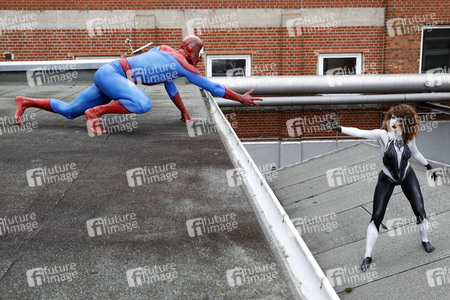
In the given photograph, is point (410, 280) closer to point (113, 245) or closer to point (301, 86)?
point (113, 245)

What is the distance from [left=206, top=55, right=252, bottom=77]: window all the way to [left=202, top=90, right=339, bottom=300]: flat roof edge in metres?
9.46

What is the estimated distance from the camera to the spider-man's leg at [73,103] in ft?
17.7

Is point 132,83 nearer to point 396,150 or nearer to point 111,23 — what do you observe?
point 396,150

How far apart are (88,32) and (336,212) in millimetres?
8453

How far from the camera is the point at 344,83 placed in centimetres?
1028

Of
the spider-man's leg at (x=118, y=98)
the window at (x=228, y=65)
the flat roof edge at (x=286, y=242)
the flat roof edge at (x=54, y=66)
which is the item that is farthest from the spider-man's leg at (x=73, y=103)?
the window at (x=228, y=65)

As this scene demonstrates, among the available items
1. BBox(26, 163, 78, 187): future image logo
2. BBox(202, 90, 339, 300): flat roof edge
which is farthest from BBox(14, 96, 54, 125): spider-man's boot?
BBox(202, 90, 339, 300): flat roof edge

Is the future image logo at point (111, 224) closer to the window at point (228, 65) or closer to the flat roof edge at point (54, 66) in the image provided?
the flat roof edge at point (54, 66)

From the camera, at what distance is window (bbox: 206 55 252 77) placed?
1259cm

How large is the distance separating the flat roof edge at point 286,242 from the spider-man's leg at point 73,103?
2643mm

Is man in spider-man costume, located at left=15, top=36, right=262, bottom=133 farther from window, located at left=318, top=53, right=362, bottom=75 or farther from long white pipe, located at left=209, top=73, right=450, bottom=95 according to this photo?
window, located at left=318, top=53, right=362, bottom=75

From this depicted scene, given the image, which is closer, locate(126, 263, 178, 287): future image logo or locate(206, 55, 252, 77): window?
locate(126, 263, 178, 287): future image logo

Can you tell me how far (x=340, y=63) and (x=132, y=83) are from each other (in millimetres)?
8878

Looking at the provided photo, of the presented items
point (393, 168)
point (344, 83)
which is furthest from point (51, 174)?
point (344, 83)
